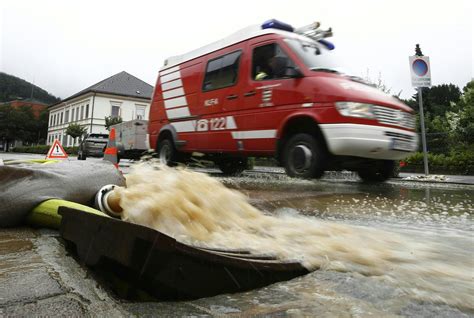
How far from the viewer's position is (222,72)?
6469 mm

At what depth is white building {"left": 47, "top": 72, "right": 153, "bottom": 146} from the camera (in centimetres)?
4947

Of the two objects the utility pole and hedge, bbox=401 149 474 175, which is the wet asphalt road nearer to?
the utility pole

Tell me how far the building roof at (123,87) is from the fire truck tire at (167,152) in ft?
147

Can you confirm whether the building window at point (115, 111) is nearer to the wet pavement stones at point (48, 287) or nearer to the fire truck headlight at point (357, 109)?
the fire truck headlight at point (357, 109)

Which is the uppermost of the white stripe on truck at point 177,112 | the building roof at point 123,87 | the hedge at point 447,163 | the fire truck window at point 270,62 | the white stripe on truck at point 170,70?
the building roof at point 123,87

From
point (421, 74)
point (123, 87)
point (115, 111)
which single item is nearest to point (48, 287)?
point (421, 74)

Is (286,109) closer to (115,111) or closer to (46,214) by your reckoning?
(46,214)

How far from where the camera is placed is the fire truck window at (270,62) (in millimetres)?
5234

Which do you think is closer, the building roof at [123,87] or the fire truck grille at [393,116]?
the fire truck grille at [393,116]

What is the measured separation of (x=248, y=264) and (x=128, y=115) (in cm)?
→ 5246

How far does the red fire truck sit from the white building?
44.9 meters

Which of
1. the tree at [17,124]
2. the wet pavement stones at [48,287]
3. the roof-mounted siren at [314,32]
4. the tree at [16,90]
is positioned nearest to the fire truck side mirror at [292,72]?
the roof-mounted siren at [314,32]

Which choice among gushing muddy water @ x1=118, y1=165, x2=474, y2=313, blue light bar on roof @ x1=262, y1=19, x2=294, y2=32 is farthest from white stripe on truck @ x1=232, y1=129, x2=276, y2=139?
gushing muddy water @ x1=118, y1=165, x2=474, y2=313

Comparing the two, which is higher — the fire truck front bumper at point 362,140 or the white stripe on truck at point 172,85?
the white stripe on truck at point 172,85
